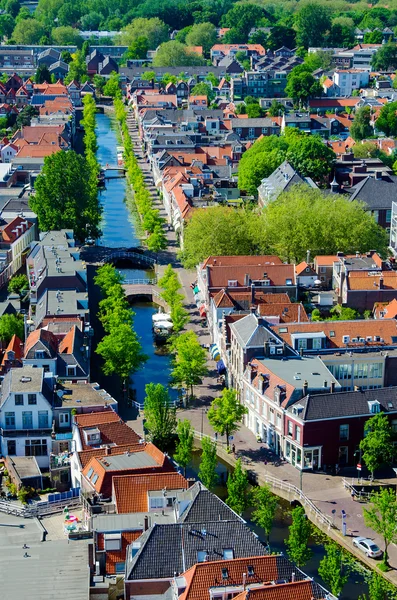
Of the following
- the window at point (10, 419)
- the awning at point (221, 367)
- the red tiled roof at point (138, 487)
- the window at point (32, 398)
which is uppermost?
the window at point (32, 398)

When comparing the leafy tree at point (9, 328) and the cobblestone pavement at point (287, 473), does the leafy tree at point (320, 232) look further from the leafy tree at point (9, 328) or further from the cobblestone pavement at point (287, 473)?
the leafy tree at point (9, 328)

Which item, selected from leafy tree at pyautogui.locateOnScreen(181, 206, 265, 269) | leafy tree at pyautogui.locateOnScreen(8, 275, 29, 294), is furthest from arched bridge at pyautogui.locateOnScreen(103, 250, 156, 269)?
leafy tree at pyautogui.locateOnScreen(8, 275, 29, 294)

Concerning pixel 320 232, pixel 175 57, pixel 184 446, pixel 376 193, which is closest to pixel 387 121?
pixel 376 193

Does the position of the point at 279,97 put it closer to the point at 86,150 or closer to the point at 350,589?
the point at 86,150

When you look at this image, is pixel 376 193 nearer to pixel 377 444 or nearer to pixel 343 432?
pixel 343 432

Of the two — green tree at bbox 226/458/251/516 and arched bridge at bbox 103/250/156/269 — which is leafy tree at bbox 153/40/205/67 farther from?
green tree at bbox 226/458/251/516

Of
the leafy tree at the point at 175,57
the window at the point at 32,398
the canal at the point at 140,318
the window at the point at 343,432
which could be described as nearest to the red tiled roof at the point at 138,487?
the canal at the point at 140,318

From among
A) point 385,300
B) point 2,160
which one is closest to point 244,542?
Answer: point 385,300

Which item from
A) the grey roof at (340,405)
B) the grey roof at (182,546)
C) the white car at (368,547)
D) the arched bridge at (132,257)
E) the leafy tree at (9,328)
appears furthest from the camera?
the arched bridge at (132,257)
